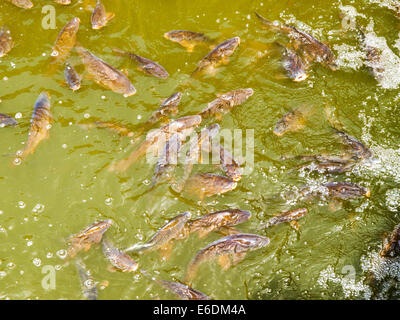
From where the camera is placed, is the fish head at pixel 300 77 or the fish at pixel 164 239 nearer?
the fish at pixel 164 239

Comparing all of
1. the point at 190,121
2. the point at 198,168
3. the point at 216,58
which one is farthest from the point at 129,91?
the point at 198,168

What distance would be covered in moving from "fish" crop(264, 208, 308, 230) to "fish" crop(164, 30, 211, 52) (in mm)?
2463

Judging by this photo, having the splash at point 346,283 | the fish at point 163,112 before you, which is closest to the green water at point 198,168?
the splash at point 346,283

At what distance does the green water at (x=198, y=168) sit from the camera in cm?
389

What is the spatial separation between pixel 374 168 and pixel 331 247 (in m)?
1.08

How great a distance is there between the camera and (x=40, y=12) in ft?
17.7

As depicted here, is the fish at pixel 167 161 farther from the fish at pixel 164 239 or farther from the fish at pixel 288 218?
the fish at pixel 288 218

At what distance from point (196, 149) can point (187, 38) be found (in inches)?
64.6

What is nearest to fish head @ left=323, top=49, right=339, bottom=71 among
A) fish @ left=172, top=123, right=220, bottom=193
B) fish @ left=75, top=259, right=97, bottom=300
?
fish @ left=172, top=123, right=220, bottom=193

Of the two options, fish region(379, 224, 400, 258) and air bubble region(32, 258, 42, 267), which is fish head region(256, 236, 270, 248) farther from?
air bubble region(32, 258, 42, 267)

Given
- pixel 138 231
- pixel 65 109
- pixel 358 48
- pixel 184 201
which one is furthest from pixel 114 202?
pixel 358 48

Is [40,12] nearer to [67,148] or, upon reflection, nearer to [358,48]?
[67,148]

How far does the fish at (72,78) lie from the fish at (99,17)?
77 centimetres

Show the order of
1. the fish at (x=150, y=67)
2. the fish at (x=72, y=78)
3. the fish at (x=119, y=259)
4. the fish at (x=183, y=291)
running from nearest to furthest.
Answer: the fish at (x=183, y=291), the fish at (x=119, y=259), the fish at (x=72, y=78), the fish at (x=150, y=67)
